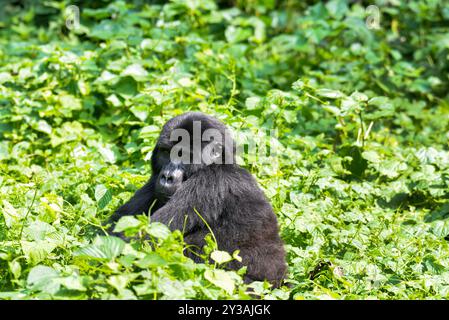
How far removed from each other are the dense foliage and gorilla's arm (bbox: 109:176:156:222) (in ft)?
0.44

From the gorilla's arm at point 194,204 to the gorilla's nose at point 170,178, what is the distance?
2.0 inches

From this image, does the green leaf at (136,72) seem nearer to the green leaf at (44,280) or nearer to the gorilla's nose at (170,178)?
the gorilla's nose at (170,178)

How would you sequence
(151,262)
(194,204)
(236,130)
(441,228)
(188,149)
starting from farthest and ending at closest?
A: (236,130), (441,228), (188,149), (194,204), (151,262)

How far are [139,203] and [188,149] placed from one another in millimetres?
524

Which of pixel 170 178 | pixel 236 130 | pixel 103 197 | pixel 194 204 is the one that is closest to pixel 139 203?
pixel 103 197

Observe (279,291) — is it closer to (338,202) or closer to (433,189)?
(338,202)

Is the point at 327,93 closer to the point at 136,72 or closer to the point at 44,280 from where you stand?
the point at 136,72

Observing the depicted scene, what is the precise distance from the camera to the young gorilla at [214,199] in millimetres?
4234

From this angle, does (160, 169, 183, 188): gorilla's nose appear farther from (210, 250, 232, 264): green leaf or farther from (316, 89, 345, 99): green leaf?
(316, 89, 345, 99): green leaf

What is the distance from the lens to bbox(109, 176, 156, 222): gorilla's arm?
461cm

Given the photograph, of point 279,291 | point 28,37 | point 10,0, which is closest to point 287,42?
point 28,37

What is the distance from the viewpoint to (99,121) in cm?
655

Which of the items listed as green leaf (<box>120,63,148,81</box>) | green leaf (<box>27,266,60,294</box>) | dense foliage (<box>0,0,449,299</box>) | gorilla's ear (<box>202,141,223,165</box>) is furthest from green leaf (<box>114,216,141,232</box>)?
green leaf (<box>120,63,148,81</box>)

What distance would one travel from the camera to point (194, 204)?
4.29 meters
